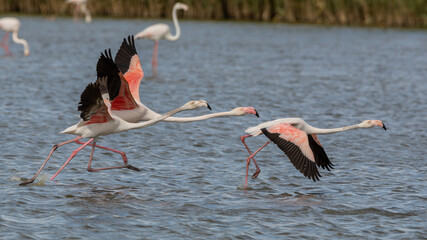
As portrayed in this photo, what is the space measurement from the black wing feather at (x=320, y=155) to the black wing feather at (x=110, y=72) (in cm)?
238

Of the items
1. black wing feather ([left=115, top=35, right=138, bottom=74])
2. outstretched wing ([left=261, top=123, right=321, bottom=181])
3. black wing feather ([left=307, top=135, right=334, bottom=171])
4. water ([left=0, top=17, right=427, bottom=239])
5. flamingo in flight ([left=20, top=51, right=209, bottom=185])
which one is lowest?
water ([left=0, top=17, right=427, bottom=239])

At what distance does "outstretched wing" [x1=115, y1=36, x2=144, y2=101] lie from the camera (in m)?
9.66

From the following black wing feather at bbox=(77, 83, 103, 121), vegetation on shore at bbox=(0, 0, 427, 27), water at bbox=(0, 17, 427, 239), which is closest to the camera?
water at bbox=(0, 17, 427, 239)

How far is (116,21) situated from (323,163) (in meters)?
30.3

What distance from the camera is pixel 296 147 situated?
842 cm

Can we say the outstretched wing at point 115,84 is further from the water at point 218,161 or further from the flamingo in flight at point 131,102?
the water at point 218,161

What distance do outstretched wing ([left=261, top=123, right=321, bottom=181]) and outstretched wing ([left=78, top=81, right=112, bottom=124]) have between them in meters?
1.74

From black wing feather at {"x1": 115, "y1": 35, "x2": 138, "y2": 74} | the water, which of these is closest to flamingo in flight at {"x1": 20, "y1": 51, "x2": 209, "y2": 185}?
the water

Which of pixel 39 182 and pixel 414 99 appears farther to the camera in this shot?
pixel 414 99

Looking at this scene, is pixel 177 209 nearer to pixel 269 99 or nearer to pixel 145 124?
pixel 145 124

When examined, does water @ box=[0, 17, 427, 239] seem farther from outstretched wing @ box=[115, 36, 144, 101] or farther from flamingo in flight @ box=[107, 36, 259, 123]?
outstretched wing @ box=[115, 36, 144, 101]

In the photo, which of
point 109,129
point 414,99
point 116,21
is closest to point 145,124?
point 109,129

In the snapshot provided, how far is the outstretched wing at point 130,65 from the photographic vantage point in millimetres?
9656

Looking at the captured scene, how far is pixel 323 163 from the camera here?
29.7 ft
